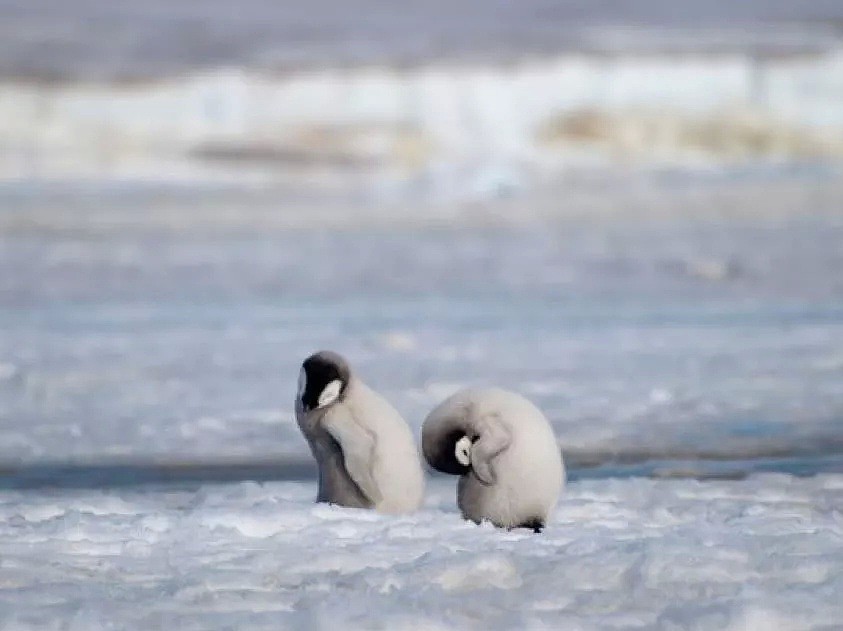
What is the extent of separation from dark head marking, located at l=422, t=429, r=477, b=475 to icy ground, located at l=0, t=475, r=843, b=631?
0.13m

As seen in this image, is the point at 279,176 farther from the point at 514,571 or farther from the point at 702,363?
the point at 514,571

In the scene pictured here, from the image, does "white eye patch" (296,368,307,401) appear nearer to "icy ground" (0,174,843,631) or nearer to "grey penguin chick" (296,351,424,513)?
"grey penguin chick" (296,351,424,513)

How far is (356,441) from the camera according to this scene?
13.6ft

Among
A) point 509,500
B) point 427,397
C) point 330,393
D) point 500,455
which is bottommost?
point 427,397

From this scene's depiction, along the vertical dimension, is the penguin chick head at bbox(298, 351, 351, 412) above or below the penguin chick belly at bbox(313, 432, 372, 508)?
above

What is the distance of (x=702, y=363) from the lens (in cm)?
768

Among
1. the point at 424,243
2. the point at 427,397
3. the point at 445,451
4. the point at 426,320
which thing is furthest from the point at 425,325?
the point at 445,451

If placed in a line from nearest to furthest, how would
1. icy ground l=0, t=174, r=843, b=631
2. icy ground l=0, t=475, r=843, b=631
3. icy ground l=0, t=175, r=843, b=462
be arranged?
icy ground l=0, t=475, r=843, b=631
icy ground l=0, t=174, r=843, b=631
icy ground l=0, t=175, r=843, b=462

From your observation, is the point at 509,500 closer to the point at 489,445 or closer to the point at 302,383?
the point at 489,445

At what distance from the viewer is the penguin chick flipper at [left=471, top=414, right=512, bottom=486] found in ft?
13.0

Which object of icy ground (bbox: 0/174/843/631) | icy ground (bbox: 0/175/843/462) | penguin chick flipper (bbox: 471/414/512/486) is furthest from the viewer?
icy ground (bbox: 0/175/843/462)

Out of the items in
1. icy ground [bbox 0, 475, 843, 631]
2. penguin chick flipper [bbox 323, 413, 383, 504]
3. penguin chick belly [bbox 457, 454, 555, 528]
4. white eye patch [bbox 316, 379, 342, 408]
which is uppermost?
white eye patch [bbox 316, 379, 342, 408]

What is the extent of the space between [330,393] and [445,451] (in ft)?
1.03

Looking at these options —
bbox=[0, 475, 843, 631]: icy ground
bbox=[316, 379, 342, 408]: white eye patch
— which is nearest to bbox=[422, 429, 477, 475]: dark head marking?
bbox=[0, 475, 843, 631]: icy ground
